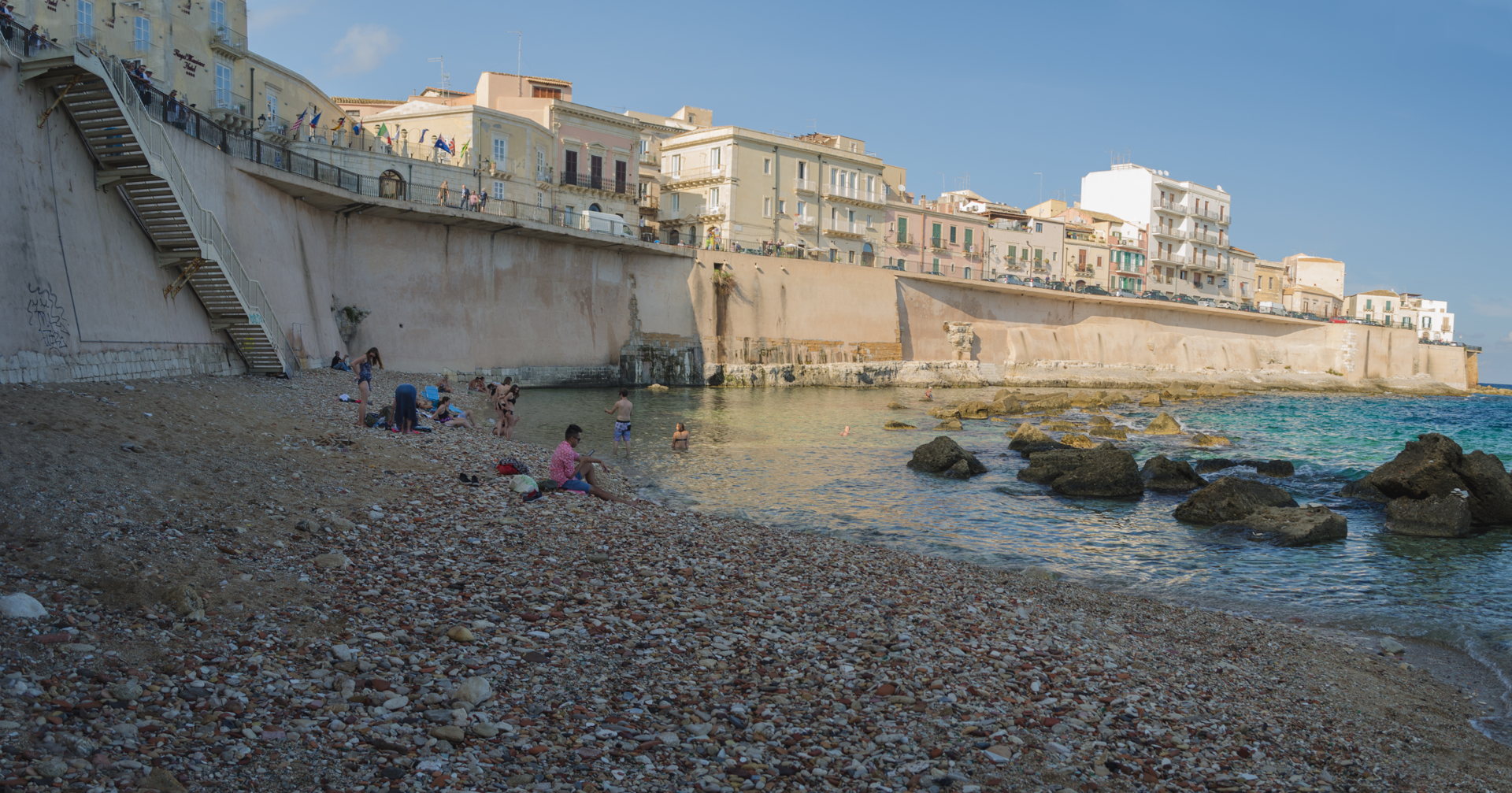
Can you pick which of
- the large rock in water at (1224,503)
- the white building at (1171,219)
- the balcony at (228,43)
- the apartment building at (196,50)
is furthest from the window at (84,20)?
the white building at (1171,219)

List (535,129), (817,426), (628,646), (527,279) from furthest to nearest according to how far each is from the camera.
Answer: (535,129)
(527,279)
(817,426)
(628,646)

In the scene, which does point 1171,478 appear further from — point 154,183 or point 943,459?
point 154,183

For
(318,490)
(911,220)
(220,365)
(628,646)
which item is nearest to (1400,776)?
(628,646)

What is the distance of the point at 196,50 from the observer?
35.1 metres

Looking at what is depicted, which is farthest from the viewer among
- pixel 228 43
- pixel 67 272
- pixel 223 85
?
pixel 223 85

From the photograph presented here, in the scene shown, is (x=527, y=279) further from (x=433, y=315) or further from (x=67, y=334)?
(x=67, y=334)

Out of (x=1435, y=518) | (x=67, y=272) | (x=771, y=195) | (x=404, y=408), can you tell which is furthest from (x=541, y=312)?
(x=1435, y=518)

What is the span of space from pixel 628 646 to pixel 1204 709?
3.99 metres

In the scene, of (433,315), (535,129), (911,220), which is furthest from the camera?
(911,220)

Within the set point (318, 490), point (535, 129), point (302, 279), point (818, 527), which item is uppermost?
point (535, 129)

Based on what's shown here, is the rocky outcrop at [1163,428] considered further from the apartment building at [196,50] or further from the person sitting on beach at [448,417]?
the apartment building at [196,50]

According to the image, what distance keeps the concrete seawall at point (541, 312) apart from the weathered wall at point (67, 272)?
39 mm

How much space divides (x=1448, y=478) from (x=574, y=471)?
47.5 ft

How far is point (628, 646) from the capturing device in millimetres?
6504
